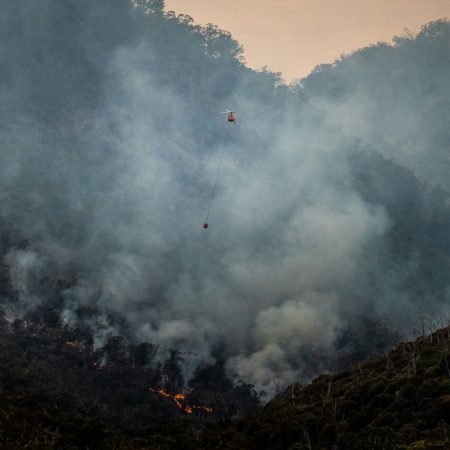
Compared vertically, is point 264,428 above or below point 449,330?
below

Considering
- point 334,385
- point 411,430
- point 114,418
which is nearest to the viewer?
point 411,430

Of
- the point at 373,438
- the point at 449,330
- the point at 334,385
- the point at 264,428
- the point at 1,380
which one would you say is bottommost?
the point at 373,438

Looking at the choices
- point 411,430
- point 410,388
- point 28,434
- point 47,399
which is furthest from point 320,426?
point 47,399

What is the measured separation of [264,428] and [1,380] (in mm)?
132474

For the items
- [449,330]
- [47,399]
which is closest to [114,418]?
[47,399]

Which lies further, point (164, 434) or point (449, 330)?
point (449, 330)

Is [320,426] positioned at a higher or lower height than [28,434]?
lower

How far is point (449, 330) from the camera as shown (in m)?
129

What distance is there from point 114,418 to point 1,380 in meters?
57.3

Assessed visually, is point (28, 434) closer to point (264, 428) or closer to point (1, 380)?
point (264, 428)

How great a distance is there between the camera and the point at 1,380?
190 m

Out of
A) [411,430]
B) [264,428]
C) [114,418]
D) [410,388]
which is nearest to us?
[411,430]

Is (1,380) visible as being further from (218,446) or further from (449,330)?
(449,330)

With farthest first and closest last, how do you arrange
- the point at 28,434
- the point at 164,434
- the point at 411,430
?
the point at 164,434 < the point at 28,434 < the point at 411,430
